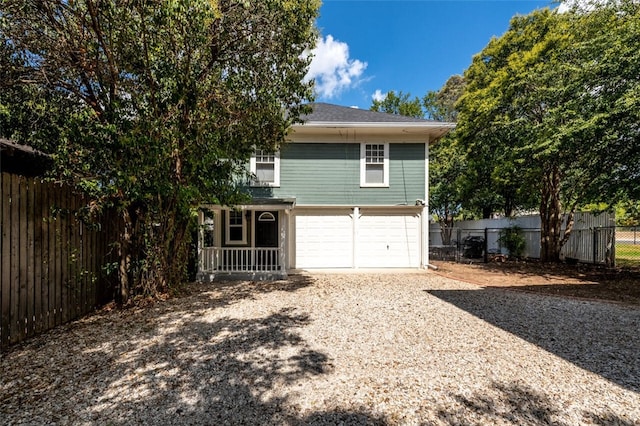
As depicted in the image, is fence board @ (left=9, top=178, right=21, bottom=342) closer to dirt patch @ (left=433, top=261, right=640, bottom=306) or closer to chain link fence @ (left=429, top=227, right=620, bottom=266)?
dirt patch @ (left=433, top=261, right=640, bottom=306)

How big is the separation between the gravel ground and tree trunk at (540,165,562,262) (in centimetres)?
763

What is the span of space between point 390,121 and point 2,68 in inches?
368

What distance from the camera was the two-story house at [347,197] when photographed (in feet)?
33.8

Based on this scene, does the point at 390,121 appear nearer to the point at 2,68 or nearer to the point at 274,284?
the point at 274,284

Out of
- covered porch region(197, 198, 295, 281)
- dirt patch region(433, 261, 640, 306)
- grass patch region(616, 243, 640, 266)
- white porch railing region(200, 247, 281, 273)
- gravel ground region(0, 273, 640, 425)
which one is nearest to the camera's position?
gravel ground region(0, 273, 640, 425)

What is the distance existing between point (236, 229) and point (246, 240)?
506 mm

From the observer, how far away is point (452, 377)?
317 cm

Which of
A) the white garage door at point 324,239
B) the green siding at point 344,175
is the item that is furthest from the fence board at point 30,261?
the white garage door at point 324,239

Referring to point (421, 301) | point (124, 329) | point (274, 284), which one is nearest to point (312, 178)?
point (274, 284)

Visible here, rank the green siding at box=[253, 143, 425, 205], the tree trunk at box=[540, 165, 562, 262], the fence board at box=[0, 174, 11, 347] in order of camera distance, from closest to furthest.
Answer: the fence board at box=[0, 174, 11, 347], the green siding at box=[253, 143, 425, 205], the tree trunk at box=[540, 165, 562, 262]

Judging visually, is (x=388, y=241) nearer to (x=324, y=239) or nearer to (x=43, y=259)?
(x=324, y=239)

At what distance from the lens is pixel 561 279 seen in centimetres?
903

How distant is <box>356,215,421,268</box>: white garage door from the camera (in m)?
10.4

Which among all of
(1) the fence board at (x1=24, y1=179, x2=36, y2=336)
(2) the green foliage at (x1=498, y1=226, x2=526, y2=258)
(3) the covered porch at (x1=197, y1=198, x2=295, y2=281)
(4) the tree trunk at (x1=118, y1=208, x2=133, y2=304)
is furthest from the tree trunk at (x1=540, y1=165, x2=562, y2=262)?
(1) the fence board at (x1=24, y1=179, x2=36, y2=336)
